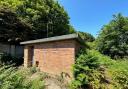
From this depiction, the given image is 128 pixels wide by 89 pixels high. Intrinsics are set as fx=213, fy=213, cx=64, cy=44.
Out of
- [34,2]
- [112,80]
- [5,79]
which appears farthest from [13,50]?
[5,79]

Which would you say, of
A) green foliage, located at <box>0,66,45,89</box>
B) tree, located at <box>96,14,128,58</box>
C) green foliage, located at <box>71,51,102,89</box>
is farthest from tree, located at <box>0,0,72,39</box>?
green foliage, located at <box>0,66,45,89</box>

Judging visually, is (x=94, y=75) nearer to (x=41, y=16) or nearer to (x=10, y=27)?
(x=10, y=27)

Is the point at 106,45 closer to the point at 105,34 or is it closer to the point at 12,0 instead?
the point at 105,34

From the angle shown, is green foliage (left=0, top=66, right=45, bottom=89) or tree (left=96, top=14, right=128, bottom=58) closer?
green foliage (left=0, top=66, right=45, bottom=89)

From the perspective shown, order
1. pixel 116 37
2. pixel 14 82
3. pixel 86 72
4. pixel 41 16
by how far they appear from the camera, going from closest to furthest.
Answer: pixel 14 82, pixel 86 72, pixel 116 37, pixel 41 16

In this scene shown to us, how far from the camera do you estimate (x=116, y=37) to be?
79.2ft

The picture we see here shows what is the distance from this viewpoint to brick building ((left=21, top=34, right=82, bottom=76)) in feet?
35.7

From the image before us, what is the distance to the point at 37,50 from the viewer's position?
1465cm

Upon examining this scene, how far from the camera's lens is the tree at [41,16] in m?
26.6

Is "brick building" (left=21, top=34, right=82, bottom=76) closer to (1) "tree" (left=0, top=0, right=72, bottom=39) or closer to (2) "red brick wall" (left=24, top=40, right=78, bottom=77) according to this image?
(2) "red brick wall" (left=24, top=40, right=78, bottom=77)

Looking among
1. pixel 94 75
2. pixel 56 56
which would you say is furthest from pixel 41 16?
pixel 94 75

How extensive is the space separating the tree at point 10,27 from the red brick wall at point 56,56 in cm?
829

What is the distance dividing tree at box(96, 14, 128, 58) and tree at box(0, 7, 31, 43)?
9406mm

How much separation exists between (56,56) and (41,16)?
667 inches
